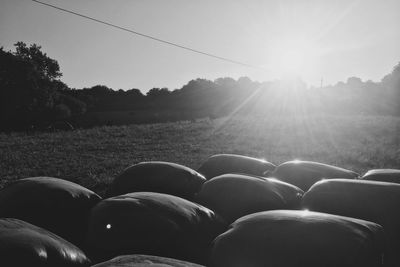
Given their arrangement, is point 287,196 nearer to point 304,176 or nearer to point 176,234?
point 304,176

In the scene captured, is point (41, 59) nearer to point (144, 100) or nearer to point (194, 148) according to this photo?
point (144, 100)

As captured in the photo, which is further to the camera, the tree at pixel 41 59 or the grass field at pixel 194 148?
the tree at pixel 41 59

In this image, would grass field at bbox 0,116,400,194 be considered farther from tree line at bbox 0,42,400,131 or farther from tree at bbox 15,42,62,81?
tree at bbox 15,42,62,81

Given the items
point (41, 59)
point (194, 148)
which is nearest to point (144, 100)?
point (41, 59)

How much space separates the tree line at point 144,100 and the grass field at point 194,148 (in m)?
10.8

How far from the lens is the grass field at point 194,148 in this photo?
282 inches

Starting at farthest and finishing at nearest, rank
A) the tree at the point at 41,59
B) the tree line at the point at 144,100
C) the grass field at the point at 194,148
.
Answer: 1. the tree at the point at 41,59
2. the tree line at the point at 144,100
3. the grass field at the point at 194,148

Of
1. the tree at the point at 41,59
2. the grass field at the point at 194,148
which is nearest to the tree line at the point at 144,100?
the tree at the point at 41,59

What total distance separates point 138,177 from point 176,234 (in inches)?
42.0

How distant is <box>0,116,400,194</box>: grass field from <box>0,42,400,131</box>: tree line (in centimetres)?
1077

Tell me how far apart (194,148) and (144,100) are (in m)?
44.5

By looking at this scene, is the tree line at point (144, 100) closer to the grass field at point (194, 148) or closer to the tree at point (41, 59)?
the tree at point (41, 59)

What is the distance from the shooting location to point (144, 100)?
175 ft

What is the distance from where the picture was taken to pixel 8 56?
43781mm
